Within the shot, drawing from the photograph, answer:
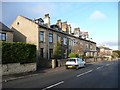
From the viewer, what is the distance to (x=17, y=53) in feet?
75.3

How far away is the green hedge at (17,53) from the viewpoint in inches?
831

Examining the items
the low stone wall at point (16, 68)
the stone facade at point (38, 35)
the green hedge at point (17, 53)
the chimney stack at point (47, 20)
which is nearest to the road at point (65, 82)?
the low stone wall at point (16, 68)

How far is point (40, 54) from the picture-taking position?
124 ft

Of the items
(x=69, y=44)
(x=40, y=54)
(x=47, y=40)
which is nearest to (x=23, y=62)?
(x=40, y=54)

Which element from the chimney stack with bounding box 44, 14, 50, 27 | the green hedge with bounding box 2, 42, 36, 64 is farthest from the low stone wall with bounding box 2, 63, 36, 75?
the chimney stack with bounding box 44, 14, 50, 27

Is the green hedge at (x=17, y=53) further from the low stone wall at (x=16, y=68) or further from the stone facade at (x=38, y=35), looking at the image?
the stone facade at (x=38, y=35)

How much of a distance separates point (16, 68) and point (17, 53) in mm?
1840

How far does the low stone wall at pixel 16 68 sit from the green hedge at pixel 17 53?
48 centimetres

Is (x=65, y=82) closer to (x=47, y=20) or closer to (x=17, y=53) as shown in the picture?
(x=17, y=53)

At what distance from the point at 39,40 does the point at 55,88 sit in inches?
1021

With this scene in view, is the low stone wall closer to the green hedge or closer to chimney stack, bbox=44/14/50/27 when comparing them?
the green hedge

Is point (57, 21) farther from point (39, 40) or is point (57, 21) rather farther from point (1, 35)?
point (1, 35)

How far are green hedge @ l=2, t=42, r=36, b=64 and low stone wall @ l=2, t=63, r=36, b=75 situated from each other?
1.59ft

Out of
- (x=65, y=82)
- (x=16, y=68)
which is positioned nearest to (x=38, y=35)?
(x=16, y=68)
